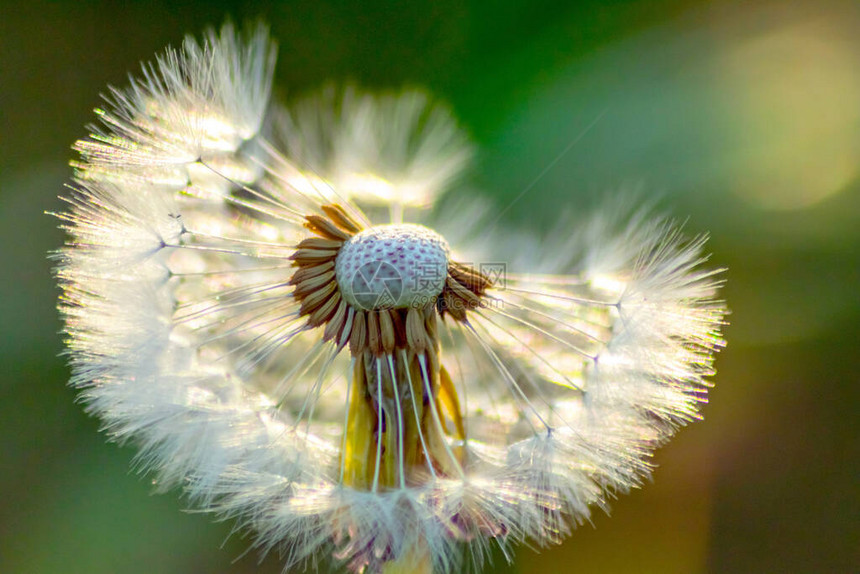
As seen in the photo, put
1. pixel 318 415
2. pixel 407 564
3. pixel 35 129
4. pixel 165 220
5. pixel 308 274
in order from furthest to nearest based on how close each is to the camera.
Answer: pixel 35 129 → pixel 318 415 → pixel 165 220 → pixel 308 274 → pixel 407 564

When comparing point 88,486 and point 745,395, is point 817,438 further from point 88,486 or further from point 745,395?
point 88,486

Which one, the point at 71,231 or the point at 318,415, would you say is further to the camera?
the point at 318,415

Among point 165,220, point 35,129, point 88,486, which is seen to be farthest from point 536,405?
point 35,129

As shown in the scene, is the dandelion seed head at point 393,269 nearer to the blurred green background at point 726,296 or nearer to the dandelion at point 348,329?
the dandelion at point 348,329

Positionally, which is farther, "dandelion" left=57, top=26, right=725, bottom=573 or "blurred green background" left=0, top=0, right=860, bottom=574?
"blurred green background" left=0, top=0, right=860, bottom=574

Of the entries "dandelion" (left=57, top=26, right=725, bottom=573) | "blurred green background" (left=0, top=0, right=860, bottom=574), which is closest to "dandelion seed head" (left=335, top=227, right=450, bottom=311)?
"dandelion" (left=57, top=26, right=725, bottom=573)

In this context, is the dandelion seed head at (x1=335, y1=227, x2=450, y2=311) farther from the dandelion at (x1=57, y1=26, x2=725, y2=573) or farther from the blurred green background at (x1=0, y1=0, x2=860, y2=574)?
the blurred green background at (x1=0, y1=0, x2=860, y2=574)

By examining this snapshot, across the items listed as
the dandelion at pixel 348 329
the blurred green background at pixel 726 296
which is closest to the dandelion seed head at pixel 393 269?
the dandelion at pixel 348 329

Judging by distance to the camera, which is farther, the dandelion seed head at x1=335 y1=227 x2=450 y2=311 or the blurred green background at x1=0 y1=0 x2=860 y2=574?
the blurred green background at x1=0 y1=0 x2=860 y2=574
